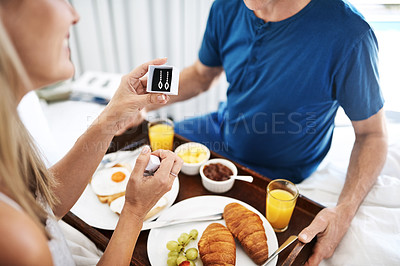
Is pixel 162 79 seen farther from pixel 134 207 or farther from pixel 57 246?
pixel 57 246

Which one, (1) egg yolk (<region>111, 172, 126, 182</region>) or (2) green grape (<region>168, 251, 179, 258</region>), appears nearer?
(2) green grape (<region>168, 251, 179, 258</region>)

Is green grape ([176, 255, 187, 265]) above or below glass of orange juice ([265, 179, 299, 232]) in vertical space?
below

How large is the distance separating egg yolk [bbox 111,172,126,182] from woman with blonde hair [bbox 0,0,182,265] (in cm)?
18

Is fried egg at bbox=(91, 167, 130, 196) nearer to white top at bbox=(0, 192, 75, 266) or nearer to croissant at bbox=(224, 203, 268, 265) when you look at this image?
white top at bbox=(0, 192, 75, 266)

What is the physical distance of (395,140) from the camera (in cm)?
143

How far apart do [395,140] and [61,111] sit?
6.88 ft

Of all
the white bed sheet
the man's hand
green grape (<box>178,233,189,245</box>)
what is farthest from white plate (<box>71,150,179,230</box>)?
the white bed sheet

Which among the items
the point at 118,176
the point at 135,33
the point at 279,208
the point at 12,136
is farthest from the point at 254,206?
the point at 135,33

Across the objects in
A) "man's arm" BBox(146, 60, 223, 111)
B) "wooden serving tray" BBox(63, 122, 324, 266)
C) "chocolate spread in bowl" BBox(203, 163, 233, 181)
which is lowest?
"wooden serving tray" BBox(63, 122, 324, 266)

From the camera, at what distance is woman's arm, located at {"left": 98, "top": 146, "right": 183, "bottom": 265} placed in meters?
0.75

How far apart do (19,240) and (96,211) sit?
0.50m

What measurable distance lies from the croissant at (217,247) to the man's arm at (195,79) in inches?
37.8

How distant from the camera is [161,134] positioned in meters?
1.28

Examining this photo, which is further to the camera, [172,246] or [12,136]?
[172,246]
